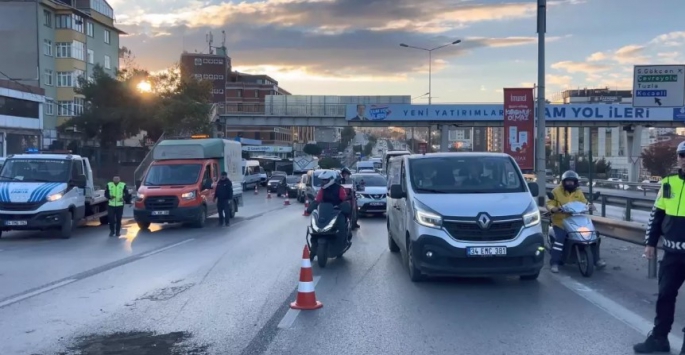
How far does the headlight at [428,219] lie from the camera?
417 inches

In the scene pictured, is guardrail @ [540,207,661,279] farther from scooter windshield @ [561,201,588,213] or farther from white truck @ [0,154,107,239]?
white truck @ [0,154,107,239]

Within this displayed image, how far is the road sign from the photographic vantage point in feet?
45.7

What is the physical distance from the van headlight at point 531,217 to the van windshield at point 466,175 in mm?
777

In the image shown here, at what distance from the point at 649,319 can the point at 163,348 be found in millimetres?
5600

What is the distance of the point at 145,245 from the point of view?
1789 cm

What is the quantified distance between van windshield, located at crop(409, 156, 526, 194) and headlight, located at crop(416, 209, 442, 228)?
0.87 meters

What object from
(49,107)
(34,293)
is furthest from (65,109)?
(34,293)

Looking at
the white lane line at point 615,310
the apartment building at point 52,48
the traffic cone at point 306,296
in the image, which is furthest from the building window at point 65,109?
the traffic cone at point 306,296

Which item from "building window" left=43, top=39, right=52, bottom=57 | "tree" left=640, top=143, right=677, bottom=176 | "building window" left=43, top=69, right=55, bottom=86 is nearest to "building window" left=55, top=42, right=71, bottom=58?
"building window" left=43, top=39, right=52, bottom=57

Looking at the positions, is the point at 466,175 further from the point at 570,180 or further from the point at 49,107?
the point at 49,107

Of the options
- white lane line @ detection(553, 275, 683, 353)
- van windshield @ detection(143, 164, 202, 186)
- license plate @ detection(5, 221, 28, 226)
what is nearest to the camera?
white lane line @ detection(553, 275, 683, 353)

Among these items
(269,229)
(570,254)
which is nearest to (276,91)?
(269,229)

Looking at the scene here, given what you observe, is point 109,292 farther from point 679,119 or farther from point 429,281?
point 679,119

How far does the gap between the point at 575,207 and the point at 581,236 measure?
1.58 ft
